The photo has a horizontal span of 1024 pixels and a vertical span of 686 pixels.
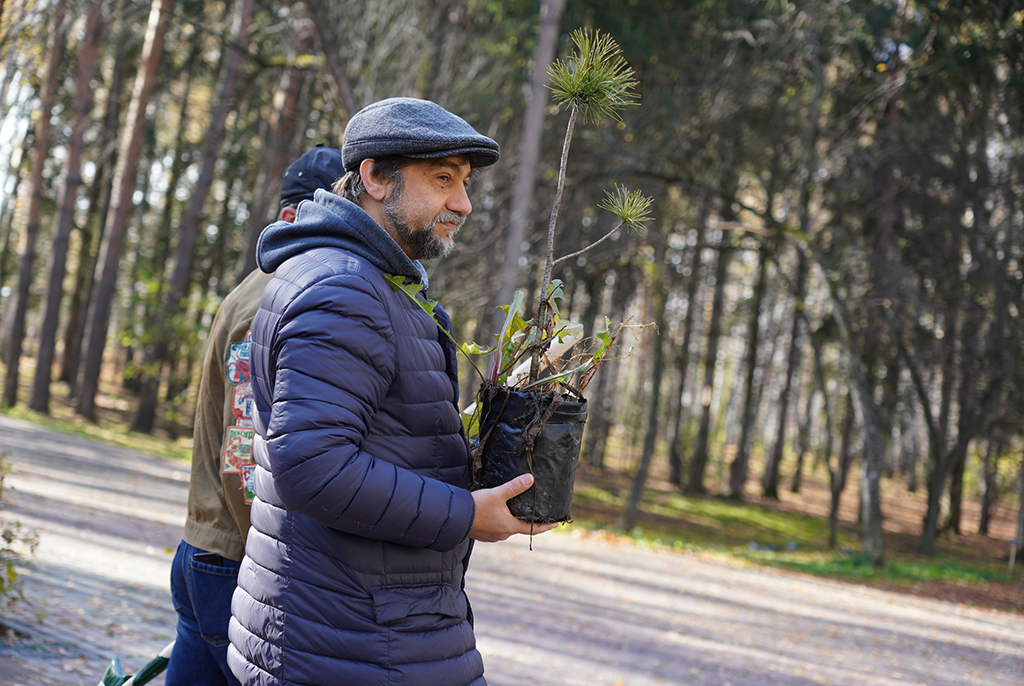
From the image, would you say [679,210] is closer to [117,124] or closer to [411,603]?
[117,124]

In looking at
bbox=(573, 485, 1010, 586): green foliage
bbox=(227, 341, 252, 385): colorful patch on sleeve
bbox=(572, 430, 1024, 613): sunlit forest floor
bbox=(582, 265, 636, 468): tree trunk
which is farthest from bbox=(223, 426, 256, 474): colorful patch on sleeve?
bbox=(582, 265, 636, 468): tree trunk

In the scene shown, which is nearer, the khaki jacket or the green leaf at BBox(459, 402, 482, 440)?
the green leaf at BBox(459, 402, 482, 440)

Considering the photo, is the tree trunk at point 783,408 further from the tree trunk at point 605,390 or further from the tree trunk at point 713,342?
the tree trunk at point 605,390

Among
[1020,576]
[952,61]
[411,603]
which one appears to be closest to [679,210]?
[952,61]

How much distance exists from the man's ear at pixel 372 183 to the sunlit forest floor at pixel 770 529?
11952 millimetres

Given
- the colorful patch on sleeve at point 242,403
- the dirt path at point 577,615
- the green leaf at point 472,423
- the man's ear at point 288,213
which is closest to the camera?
the green leaf at point 472,423

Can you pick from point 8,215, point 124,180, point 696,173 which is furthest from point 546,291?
point 8,215

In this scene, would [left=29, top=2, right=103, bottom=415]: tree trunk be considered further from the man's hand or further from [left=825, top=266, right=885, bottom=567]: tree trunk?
the man's hand

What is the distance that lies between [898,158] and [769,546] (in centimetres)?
824

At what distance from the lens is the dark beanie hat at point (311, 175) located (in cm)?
278

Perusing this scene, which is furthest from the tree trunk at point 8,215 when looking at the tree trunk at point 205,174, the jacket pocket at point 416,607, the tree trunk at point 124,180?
the jacket pocket at point 416,607

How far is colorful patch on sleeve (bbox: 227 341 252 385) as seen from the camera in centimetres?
253

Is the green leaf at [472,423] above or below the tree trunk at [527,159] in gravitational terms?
below

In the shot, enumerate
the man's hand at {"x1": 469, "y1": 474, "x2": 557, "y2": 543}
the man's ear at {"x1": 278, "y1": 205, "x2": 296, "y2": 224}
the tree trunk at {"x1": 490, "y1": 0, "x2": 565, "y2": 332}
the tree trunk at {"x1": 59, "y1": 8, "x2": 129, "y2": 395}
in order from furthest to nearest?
the tree trunk at {"x1": 59, "y1": 8, "x2": 129, "y2": 395}, the tree trunk at {"x1": 490, "y1": 0, "x2": 565, "y2": 332}, the man's ear at {"x1": 278, "y1": 205, "x2": 296, "y2": 224}, the man's hand at {"x1": 469, "y1": 474, "x2": 557, "y2": 543}
